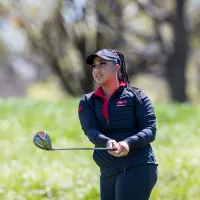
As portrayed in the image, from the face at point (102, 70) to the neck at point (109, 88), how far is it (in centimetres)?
4

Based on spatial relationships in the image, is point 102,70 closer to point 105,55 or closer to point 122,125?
point 105,55

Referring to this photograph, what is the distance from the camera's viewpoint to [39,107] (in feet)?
40.9

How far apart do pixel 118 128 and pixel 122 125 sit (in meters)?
0.04

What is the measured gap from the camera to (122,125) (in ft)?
14.1

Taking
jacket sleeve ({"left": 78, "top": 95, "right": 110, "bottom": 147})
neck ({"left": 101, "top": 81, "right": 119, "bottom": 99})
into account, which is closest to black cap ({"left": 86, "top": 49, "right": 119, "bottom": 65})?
neck ({"left": 101, "top": 81, "right": 119, "bottom": 99})

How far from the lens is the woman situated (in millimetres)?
4242

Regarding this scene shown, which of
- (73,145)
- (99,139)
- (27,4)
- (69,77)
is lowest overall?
(99,139)

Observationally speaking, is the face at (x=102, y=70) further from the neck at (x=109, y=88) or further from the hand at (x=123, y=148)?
the hand at (x=123, y=148)

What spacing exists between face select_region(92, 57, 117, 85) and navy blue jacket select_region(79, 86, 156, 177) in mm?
132

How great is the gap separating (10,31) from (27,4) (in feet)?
20.2

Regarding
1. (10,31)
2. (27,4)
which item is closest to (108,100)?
(27,4)

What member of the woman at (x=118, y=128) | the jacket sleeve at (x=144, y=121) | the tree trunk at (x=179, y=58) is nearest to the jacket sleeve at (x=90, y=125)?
the woman at (x=118, y=128)

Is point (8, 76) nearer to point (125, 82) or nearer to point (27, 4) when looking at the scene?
point (27, 4)

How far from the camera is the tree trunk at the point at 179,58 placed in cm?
1823
